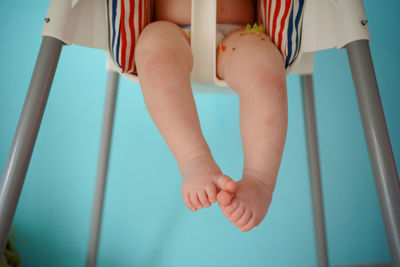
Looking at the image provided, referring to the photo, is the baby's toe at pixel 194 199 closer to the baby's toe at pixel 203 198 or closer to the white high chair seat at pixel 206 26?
the baby's toe at pixel 203 198

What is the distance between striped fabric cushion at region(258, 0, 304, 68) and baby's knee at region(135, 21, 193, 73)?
0.13 m

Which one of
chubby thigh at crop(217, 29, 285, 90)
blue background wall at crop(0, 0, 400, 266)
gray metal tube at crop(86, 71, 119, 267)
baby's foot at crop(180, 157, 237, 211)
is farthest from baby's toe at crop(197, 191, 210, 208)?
blue background wall at crop(0, 0, 400, 266)

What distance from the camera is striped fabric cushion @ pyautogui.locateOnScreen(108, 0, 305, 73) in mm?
463

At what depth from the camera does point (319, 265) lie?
0.71 metres

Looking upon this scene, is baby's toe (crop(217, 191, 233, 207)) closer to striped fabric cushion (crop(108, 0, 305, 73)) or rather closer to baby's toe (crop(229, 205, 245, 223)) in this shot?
baby's toe (crop(229, 205, 245, 223))

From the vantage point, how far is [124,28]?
0.47m

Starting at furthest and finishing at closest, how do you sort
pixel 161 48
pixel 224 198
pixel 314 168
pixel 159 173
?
pixel 159 173
pixel 314 168
pixel 161 48
pixel 224 198

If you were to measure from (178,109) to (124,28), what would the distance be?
0.16 meters

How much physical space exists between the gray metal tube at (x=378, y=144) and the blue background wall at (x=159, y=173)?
1.87 ft

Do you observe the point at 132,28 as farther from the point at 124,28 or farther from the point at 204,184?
the point at 204,184

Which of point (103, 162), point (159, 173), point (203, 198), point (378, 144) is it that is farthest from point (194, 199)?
point (159, 173)

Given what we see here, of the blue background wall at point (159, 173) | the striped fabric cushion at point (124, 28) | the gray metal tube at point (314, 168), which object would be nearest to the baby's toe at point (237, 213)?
the striped fabric cushion at point (124, 28)

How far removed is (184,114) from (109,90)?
0.40 meters

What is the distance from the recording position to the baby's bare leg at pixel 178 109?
343 mm
